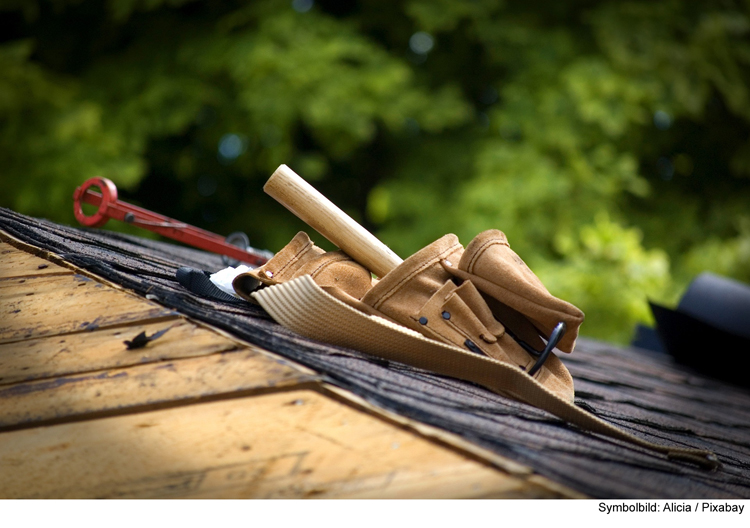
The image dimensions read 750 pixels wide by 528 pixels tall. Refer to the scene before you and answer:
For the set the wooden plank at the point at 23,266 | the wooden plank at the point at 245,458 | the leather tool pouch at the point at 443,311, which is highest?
the leather tool pouch at the point at 443,311

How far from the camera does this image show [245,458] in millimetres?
776

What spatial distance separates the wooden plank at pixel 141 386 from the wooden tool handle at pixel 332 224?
0.42 m

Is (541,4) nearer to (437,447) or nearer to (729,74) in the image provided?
(729,74)

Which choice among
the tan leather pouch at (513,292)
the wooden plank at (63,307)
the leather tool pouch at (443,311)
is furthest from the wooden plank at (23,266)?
the tan leather pouch at (513,292)

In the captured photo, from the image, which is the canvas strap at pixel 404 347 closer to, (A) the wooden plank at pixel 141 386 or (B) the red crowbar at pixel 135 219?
(A) the wooden plank at pixel 141 386

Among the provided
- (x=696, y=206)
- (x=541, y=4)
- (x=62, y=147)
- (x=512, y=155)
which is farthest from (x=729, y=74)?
(x=62, y=147)

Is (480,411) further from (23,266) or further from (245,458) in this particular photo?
(23,266)

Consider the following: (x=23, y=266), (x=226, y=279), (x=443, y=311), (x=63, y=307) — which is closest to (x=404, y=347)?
(x=443, y=311)

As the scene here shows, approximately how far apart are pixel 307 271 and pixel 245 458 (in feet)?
1.69

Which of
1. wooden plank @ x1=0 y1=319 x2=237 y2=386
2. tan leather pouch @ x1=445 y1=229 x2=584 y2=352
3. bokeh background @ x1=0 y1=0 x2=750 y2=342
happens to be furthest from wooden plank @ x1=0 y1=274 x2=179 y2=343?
bokeh background @ x1=0 y1=0 x2=750 y2=342

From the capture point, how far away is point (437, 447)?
0.79m

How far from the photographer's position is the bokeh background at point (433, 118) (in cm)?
533

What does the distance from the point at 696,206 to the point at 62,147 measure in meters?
5.95

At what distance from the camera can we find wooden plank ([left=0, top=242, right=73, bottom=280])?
116 centimetres
